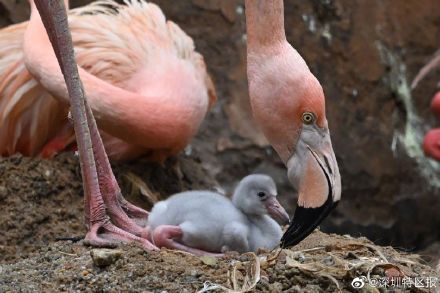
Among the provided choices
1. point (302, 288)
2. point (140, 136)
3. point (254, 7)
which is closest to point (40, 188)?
point (140, 136)

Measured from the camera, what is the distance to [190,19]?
7.12m

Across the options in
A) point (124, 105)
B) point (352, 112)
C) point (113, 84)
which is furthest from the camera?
point (352, 112)

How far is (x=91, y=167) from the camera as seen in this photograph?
4062mm

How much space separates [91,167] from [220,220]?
0.56 m

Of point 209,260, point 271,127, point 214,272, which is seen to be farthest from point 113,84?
point 214,272

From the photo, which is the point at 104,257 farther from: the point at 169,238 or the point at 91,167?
the point at 91,167

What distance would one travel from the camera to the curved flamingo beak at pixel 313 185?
3.88 m

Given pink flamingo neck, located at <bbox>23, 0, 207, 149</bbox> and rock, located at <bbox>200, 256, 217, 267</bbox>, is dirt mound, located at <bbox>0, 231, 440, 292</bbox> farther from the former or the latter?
pink flamingo neck, located at <bbox>23, 0, 207, 149</bbox>

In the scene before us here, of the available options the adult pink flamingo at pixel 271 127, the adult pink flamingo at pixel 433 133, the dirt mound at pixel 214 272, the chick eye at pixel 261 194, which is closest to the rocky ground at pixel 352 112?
the adult pink flamingo at pixel 433 133

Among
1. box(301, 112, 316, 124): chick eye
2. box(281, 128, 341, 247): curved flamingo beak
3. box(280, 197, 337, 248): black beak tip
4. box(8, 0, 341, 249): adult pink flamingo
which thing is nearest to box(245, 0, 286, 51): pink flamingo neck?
box(8, 0, 341, 249): adult pink flamingo

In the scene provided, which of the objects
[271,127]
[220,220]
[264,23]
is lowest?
[220,220]

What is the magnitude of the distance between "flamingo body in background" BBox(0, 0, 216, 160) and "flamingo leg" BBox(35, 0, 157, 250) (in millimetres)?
656

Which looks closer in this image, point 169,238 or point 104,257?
point 104,257

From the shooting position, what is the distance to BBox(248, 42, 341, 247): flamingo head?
388 centimetres
